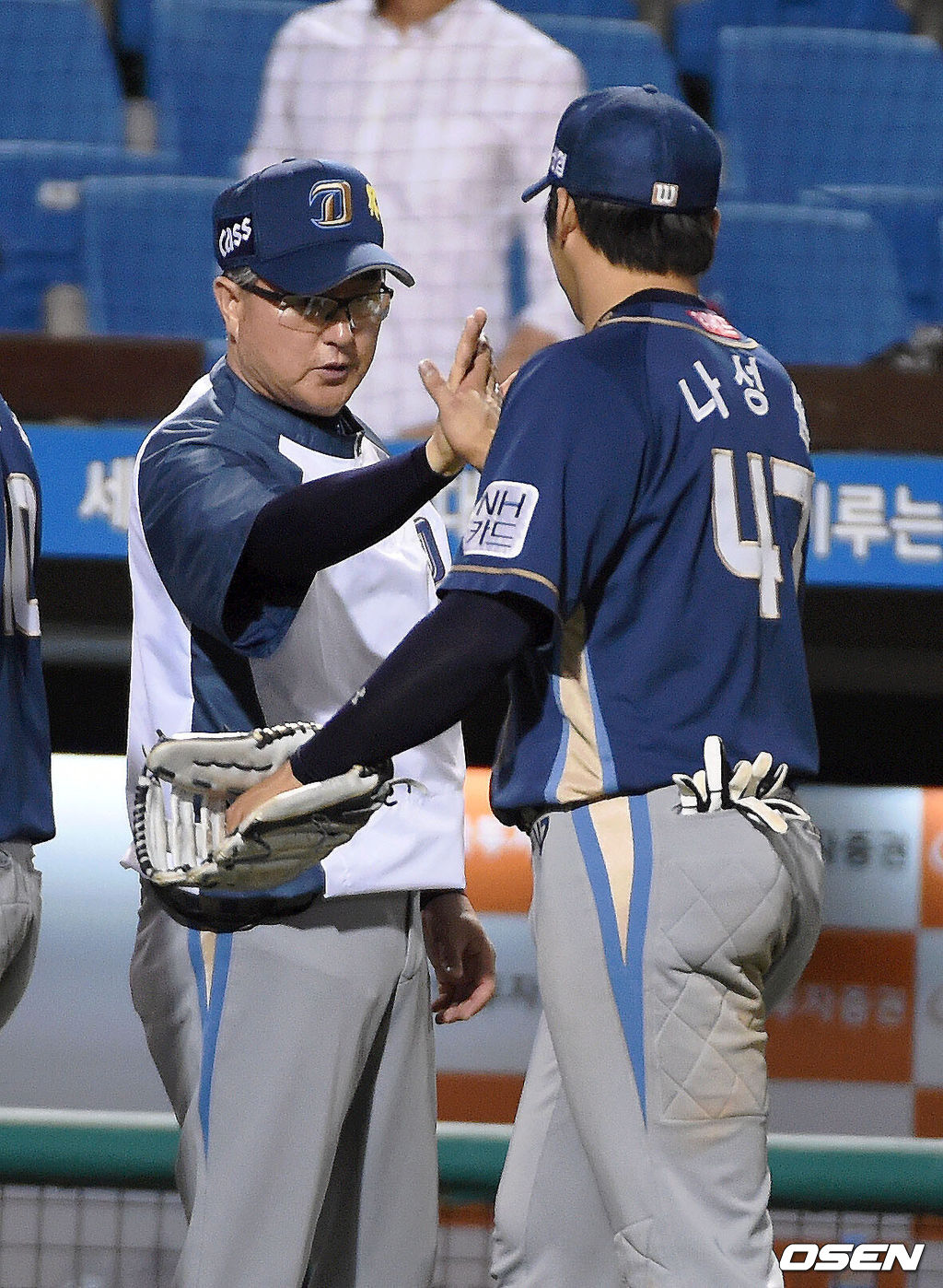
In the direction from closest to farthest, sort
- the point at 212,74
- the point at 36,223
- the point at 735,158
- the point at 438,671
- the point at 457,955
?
the point at 438,671 → the point at 457,955 → the point at 36,223 → the point at 212,74 → the point at 735,158

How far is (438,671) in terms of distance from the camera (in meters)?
1.31

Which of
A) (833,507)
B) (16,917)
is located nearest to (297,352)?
(16,917)

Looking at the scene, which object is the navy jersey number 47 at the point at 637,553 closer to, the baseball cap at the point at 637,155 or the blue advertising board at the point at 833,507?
the baseball cap at the point at 637,155

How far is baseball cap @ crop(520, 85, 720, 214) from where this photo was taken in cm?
142

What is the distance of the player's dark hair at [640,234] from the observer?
1443 mm

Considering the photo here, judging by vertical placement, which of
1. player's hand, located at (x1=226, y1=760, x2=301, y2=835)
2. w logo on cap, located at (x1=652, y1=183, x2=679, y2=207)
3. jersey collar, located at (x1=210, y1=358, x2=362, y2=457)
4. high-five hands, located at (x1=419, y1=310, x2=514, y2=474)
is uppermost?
w logo on cap, located at (x1=652, y1=183, x2=679, y2=207)

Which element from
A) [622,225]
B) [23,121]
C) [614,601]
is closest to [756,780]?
[614,601]

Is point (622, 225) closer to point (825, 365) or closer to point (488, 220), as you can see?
point (825, 365)

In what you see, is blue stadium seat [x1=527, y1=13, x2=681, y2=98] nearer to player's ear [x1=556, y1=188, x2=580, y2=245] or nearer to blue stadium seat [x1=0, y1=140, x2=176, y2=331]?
blue stadium seat [x1=0, y1=140, x2=176, y2=331]

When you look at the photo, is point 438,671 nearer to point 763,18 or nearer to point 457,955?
point 457,955

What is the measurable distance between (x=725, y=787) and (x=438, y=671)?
0.82 ft

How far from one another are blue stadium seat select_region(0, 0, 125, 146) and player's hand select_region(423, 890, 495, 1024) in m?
3.29

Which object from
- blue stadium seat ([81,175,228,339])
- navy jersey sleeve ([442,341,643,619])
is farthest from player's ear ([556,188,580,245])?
blue stadium seat ([81,175,228,339])

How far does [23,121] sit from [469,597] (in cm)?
356
